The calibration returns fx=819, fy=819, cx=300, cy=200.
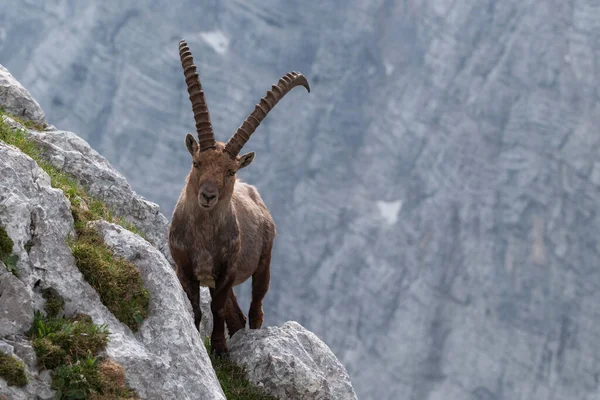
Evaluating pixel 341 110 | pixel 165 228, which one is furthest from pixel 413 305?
pixel 165 228

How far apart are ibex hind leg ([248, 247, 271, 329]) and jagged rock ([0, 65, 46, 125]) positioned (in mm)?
5696

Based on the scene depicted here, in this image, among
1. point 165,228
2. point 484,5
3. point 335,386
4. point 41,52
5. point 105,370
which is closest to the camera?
point 105,370

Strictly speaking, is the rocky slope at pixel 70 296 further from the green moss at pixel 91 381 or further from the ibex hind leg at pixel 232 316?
the ibex hind leg at pixel 232 316

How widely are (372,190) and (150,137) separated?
104 feet

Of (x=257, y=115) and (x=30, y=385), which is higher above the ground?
(x=257, y=115)

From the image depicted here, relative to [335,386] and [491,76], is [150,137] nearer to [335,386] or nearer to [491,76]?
[491,76]

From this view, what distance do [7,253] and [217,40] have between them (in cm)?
11258

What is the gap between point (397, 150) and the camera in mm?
112438

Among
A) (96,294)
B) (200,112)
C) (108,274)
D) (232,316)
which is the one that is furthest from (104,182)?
(96,294)

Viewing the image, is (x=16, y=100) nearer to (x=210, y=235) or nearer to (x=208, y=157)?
(x=208, y=157)

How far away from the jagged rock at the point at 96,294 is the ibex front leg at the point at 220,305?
227cm

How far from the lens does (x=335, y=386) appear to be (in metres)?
14.7

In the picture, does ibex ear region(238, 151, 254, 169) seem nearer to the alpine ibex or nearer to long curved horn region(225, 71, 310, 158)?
the alpine ibex

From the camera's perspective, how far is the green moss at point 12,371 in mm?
8258
